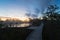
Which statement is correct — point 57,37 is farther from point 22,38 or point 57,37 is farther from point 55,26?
point 22,38

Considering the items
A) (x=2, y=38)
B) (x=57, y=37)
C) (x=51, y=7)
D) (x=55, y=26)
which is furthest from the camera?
(x=2, y=38)

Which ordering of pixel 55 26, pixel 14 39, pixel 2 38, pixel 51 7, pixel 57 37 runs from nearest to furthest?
pixel 57 37
pixel 55 26
pixel 51 7
pixel 2 38
pixel 14 39

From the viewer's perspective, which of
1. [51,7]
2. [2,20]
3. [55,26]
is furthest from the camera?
[2,20]

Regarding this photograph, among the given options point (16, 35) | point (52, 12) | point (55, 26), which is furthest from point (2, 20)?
point (55, 26)

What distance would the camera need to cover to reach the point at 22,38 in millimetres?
11078

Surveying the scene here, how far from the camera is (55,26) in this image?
397cm

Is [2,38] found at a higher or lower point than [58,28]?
lower

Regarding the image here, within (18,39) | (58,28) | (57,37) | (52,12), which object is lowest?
(18,39)

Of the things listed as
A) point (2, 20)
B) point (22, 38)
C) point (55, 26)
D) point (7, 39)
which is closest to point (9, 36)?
point (7, 39)

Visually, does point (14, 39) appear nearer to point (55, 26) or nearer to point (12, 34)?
point (12, 34)

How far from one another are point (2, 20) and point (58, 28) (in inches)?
635

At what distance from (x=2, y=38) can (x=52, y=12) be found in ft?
14.7

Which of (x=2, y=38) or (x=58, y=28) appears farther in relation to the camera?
(x=2, y=38)

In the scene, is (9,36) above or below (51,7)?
below
